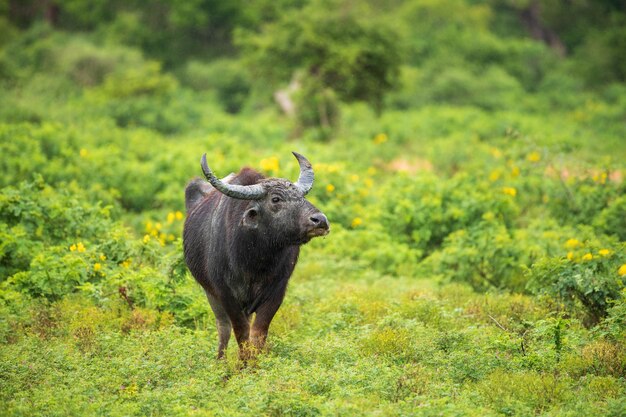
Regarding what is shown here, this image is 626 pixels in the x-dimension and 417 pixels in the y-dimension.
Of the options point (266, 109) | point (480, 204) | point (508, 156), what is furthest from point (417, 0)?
point (480, 204)

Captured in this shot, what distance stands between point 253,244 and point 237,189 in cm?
50

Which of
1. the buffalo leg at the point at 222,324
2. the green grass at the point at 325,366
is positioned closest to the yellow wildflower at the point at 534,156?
the green grass at the point at 325,366

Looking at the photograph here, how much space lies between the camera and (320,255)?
10961 mm

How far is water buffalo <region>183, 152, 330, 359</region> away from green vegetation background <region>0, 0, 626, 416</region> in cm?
38

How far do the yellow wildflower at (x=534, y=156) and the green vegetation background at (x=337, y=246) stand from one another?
6.0 inches

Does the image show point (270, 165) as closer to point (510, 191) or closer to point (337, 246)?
point (337, 246)

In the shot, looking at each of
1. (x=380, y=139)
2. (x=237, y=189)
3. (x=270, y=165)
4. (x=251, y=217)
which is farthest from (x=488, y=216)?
(x=380, y=139)

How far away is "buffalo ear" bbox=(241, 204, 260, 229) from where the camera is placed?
21.9 feet

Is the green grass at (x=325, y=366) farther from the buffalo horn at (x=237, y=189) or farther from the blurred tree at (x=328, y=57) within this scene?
the blurred tree at (x=328, y=57)

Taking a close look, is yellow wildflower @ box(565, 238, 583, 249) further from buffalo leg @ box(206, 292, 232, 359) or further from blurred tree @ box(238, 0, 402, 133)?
blurred tree @ box(238, 0, 402, 133)

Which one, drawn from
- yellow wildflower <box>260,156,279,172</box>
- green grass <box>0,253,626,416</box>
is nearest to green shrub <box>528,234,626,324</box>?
green grass <box>0,253,626,416</box>

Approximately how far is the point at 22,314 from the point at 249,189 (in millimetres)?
2898

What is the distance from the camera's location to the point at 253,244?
6746 millimetres

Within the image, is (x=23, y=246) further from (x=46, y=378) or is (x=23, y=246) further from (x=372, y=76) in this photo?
(x=372, y=76)
